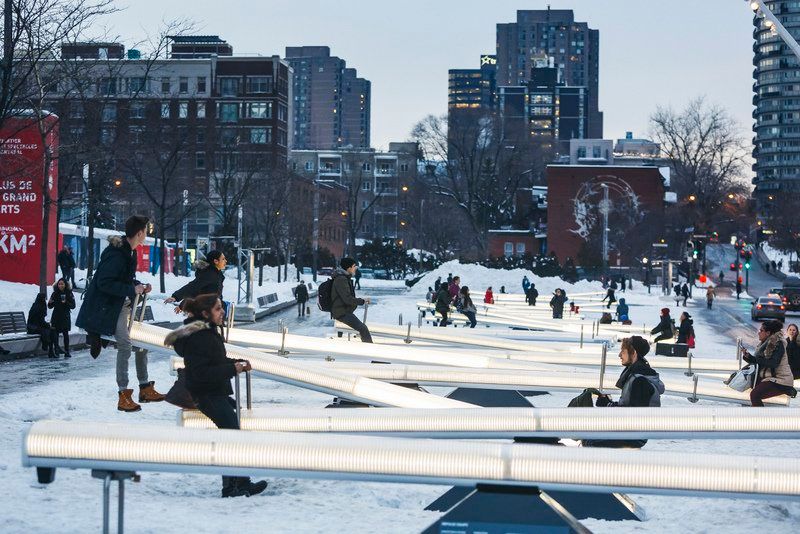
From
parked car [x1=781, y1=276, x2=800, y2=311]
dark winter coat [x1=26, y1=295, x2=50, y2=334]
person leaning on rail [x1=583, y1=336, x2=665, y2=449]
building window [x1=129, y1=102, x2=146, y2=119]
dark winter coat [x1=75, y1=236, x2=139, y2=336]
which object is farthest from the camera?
building window [x1=129, y1=102, x2=146, y2=119]

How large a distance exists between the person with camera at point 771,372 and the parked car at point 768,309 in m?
39.4

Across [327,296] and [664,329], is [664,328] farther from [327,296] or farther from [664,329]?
[327,296]

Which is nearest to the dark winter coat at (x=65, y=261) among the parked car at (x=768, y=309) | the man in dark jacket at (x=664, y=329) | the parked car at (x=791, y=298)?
the man in dark jacket at (x=664, y=329)

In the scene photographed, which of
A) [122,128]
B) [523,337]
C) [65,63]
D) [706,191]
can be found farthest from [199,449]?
[706,191]

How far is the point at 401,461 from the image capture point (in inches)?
259

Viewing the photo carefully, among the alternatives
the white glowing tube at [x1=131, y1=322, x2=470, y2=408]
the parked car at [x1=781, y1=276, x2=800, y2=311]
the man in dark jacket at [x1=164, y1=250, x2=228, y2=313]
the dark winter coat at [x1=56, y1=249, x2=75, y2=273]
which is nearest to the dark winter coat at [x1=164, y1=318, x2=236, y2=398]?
the white glowing tube at [x1=131, y1=322, x2=470, y2=408]

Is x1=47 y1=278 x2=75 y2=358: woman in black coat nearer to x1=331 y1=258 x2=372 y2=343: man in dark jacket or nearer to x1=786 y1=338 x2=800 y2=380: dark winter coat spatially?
x1=331 y1=258 x2=372 y2=343: man in dark jacket

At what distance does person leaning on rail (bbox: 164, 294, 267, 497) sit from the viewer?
8961 millimetres

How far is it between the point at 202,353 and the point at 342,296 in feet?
26.2

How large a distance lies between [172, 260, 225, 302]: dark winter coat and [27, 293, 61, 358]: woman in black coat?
13.3 meters

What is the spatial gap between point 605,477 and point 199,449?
7.44ft

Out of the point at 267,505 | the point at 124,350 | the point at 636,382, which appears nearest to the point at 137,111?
the point at 124,350

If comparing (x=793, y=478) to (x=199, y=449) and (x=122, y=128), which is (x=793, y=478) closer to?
(x=199, y=449)

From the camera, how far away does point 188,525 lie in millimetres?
8828
